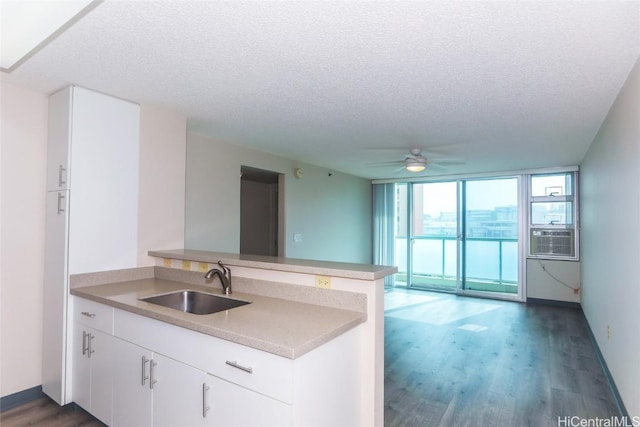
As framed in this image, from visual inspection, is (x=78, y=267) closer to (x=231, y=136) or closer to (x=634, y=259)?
(x=231, y=136)

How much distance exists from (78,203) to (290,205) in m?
2.98

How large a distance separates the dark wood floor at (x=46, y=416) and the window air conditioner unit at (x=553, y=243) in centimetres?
627

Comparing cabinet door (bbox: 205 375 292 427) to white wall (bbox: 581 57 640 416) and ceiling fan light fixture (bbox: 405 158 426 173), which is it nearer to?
white wall (bbox: 581 57 640 416)

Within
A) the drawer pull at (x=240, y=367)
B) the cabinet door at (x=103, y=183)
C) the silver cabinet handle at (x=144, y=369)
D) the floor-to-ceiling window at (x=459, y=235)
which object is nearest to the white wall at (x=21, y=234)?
the cabinet door at (x=103, y=183)

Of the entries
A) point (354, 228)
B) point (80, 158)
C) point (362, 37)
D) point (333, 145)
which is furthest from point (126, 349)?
point (354, 228)

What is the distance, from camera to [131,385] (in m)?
2.02

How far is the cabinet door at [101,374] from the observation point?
7.10 ft

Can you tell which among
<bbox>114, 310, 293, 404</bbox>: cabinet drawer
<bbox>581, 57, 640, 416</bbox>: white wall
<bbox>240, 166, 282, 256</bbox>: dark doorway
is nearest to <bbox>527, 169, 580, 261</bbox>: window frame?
<bbox>581, 57, 640, 416</bbox>: white wall

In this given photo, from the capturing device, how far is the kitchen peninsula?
1.45 m

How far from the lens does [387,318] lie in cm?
476

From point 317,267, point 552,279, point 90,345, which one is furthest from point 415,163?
point 90,345

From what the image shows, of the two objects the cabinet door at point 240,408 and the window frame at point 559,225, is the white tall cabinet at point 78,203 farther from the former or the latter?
the window frame at point 559,225

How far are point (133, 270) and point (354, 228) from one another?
4612 mm

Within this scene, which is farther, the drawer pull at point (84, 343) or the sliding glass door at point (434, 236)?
the sliding glass door at point (434, 236)
